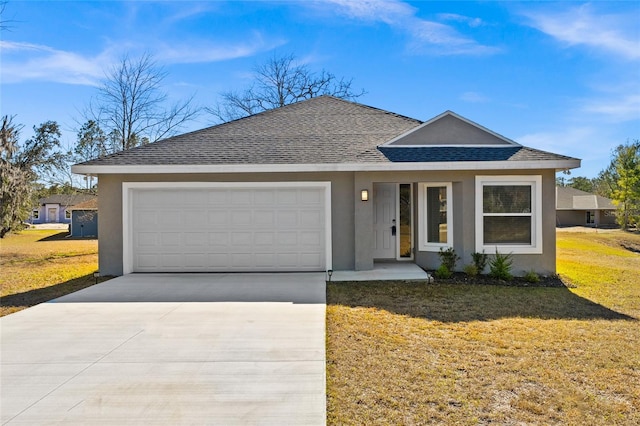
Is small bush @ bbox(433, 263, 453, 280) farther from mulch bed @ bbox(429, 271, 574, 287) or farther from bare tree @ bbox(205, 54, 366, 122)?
bare tree @ bbox(205, 54, 366, 122)

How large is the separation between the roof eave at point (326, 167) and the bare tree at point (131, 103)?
40.1 feet

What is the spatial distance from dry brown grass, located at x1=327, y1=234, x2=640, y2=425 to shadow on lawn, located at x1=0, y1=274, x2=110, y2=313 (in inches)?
217

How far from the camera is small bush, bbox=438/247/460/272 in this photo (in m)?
9.14

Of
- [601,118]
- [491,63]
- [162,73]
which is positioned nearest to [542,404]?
[491,63]

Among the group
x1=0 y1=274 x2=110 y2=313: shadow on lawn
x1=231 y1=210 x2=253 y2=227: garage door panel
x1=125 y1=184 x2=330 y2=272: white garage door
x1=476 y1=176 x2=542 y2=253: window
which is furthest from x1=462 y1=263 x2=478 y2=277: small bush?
x1=0 y1=274 x2=110 y2=313: shadow on lawn

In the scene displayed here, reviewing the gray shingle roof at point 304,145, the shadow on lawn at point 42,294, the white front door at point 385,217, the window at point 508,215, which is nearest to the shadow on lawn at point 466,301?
the window at point 508,215

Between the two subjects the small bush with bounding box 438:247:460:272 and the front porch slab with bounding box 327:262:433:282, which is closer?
the front porch slab with bounding box 327:262:433:282

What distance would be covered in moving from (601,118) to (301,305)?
2607 cm

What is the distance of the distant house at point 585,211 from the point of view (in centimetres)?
4094

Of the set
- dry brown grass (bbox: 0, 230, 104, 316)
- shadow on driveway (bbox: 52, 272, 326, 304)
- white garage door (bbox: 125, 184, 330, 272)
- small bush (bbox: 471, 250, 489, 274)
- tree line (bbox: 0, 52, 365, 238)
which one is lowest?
dry brown grass (bbox: 0, 230, 104, 316)

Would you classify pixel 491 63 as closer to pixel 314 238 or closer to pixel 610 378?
pixel 314 238

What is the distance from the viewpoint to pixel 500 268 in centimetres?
870

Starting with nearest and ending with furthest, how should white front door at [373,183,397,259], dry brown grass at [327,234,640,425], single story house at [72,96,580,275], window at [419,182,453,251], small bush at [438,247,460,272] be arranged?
dry brown grass at [327,234,640,425]
single story house at [72,96,580,275]
small bush at [438,247,460,272]
window at [419,182,453,251]
white front door at [373,183,397,259]

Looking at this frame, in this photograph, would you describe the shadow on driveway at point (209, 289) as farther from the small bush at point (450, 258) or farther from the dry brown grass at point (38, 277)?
the small bush at point (450, 258)
